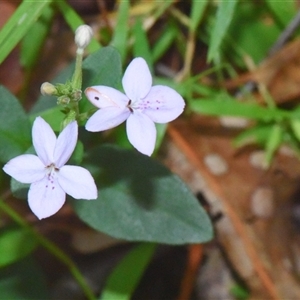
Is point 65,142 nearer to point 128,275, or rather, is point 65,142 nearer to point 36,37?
point 128,275

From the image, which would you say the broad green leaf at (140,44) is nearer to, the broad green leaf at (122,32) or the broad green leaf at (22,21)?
the broad green leaf at (122,32)

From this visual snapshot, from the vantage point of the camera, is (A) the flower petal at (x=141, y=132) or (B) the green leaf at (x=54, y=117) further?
(B) the green leaf at (x=54, y=117)

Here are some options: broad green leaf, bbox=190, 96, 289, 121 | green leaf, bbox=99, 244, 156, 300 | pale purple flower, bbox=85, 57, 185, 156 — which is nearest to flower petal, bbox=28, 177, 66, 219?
pale purple flower, bbox=85, 57, 185, 156

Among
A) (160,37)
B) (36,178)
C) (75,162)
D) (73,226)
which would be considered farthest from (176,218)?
(160,37)

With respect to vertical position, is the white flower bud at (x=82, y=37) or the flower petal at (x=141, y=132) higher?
the white flower bud at (x=82, y=37)

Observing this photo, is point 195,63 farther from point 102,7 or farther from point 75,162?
point 75,162

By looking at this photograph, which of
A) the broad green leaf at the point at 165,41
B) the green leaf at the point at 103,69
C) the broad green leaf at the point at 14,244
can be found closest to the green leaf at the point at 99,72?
the green leaf at the point at 103,69
